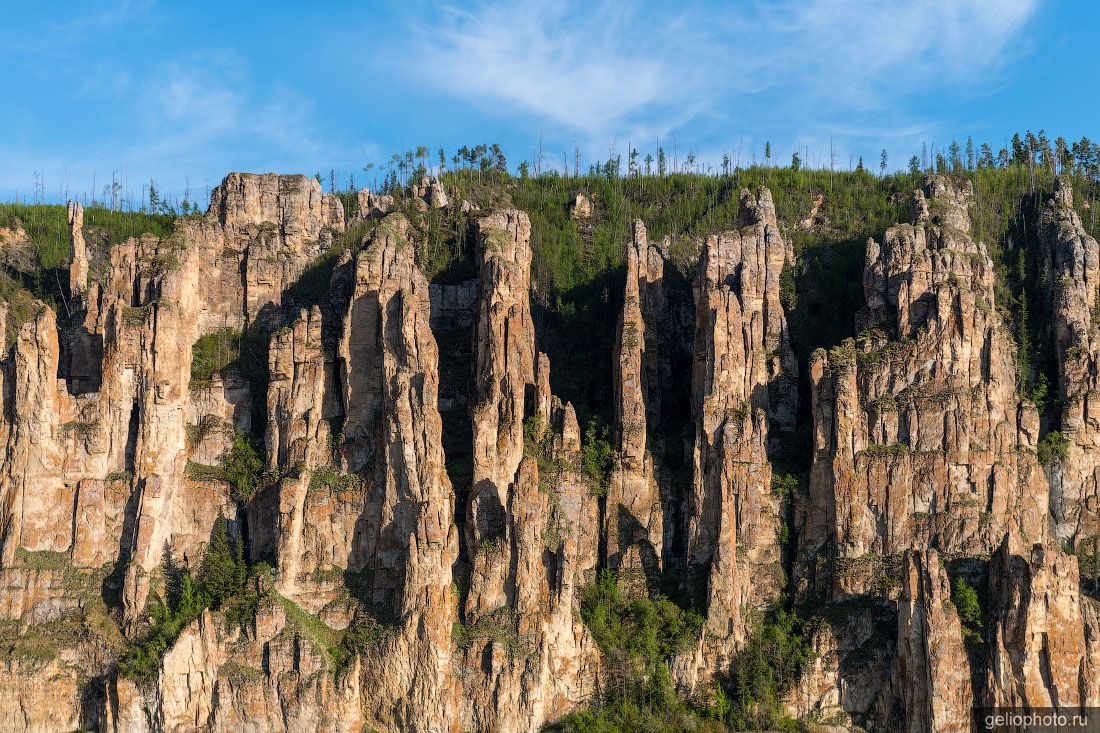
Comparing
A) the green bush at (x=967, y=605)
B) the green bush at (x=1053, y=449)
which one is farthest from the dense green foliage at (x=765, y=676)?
the green bush at (x=1053, y=449)

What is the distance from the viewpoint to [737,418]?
94.9 metres

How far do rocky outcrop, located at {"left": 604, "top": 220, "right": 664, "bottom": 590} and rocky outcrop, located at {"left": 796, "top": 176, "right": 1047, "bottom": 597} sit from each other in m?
9.98

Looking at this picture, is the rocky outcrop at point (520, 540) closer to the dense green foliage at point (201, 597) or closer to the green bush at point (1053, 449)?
the dense green foliage at point (201, 597)

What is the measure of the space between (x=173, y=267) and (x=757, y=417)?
4180cm

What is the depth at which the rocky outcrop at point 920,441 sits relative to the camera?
91.8m

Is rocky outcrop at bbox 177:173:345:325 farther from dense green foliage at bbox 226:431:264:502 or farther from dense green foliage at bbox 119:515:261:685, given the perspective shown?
dense green foliage at bbox 119:515:261:685

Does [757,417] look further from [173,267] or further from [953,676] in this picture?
A: [173,267]

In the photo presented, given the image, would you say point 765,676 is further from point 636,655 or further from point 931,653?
point 931,653

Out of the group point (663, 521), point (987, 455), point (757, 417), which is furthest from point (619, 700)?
point (987, 455)

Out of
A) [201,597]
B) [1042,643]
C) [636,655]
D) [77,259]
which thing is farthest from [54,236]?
[1042,643]

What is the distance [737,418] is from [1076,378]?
25056 millimetres

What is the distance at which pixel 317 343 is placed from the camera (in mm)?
97812

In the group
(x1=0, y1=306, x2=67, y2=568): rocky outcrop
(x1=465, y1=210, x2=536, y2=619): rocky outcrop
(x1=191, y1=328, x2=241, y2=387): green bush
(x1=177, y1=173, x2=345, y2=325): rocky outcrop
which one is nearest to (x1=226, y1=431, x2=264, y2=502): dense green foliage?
(x1=191, y1=328, x2=241, y2=387): green bush

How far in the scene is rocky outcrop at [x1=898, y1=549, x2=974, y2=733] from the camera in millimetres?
82750
